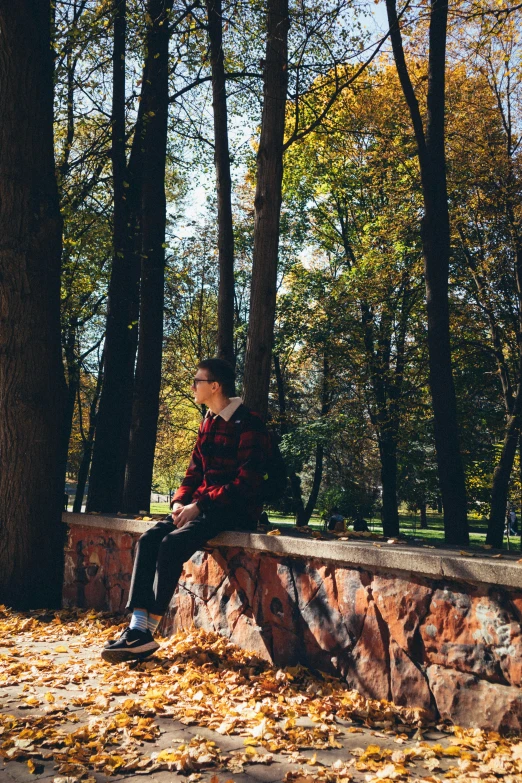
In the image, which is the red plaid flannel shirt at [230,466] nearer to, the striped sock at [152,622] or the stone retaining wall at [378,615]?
the stone retaining wall at [378,615]

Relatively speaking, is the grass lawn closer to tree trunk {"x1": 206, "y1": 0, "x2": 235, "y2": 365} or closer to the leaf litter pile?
tree trunk {"x1": 206, "y1": 0, "x2": 235, "y2": 365}

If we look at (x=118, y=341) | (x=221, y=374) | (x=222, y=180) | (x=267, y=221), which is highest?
(x=222, y=180)

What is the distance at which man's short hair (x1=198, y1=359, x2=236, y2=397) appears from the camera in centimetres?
538

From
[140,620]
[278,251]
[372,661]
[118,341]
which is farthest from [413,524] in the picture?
[372,661]

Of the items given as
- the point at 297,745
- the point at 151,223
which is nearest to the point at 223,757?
the point at 297,745

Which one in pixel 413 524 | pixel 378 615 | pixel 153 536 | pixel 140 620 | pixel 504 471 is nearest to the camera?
pixel 378 615

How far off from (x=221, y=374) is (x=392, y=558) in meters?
1.94

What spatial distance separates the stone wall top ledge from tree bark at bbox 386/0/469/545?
5.44m

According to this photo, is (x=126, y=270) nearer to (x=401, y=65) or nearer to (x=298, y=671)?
(x=401, y=65)

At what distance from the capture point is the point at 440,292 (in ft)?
32.8

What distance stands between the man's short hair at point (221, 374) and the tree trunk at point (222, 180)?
4.18 meters

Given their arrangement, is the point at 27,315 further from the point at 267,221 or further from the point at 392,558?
the point at 392,558

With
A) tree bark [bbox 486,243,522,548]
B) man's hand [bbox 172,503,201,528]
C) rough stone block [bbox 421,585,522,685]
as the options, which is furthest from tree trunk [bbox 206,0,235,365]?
tree bark [bbox 486,243,522,548]

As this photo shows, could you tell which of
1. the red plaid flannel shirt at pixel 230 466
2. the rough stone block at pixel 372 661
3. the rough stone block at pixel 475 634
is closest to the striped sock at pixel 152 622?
the red plaid flannel shirt at pixel 230 466
